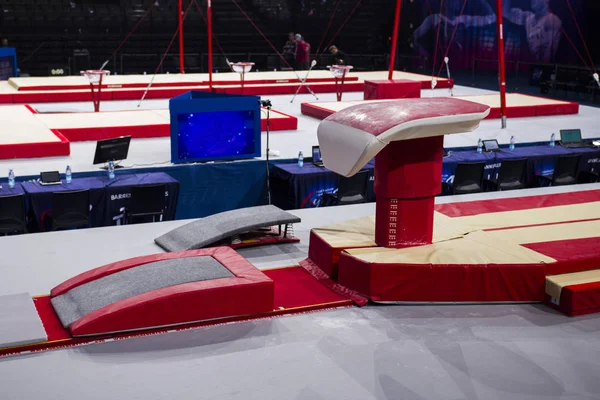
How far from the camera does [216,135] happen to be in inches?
317

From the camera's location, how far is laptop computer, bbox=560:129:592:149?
9.22 m

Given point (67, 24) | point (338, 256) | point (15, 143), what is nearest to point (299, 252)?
point (338, 256)

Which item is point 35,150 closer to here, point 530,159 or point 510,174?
point 510,174

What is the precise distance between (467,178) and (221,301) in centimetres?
472

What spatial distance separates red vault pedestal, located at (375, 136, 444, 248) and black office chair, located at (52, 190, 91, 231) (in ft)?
10.7

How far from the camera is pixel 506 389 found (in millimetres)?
3381

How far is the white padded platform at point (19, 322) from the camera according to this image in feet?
11.9

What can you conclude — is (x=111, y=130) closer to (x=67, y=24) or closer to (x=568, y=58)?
(x=67, y=24)

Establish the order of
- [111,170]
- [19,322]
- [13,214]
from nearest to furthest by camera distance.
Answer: [19,322], [13,214], [111,170]

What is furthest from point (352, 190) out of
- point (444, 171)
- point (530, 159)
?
point (530, 159)

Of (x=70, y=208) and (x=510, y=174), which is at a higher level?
(x=510, y=174)

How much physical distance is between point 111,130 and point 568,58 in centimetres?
1343

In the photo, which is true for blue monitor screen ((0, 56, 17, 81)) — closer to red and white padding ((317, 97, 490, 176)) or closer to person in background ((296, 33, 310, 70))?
person in background ((296, 33, 310, 70))

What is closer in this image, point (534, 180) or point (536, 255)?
point (536, 255)
